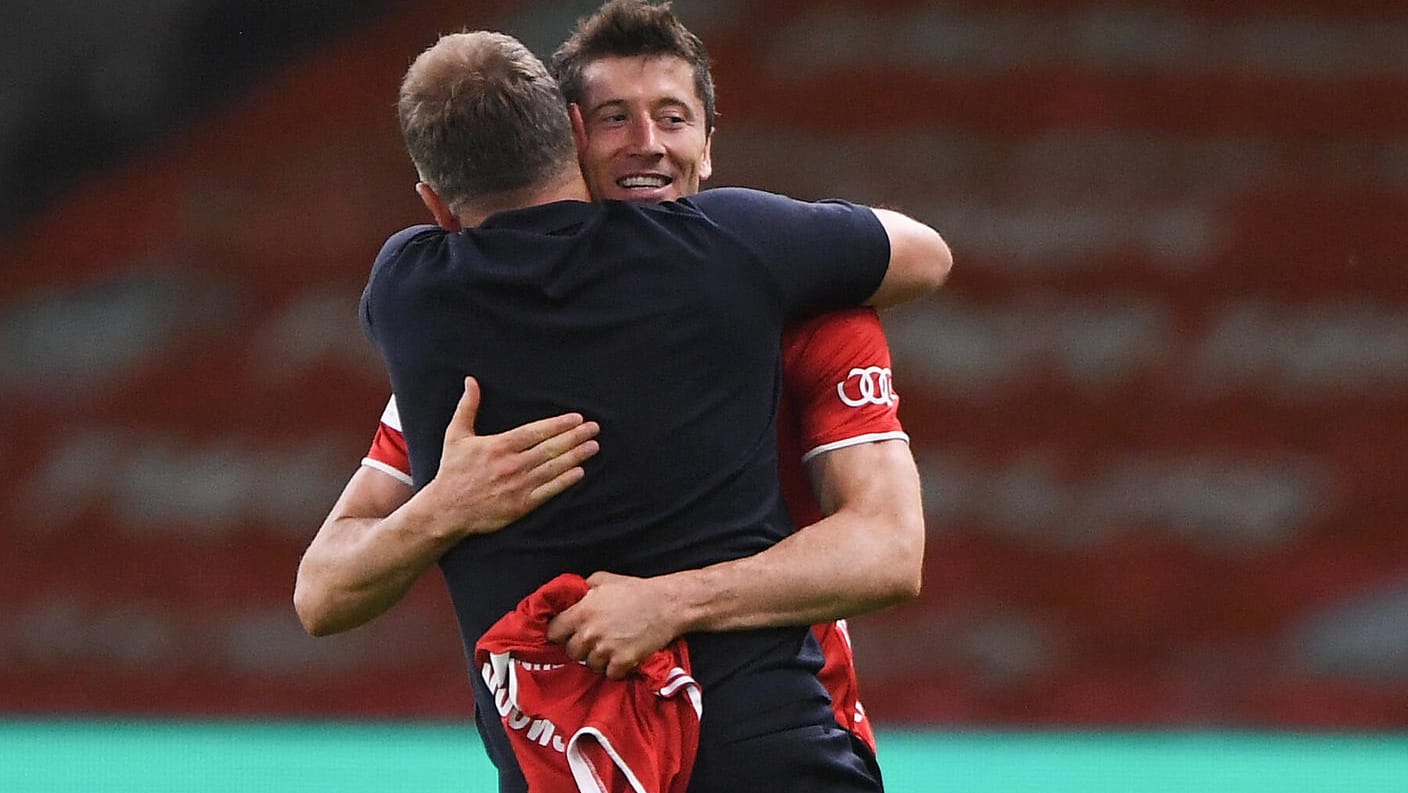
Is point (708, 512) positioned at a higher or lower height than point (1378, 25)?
lower

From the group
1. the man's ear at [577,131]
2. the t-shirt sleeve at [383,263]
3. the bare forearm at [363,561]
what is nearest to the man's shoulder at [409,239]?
the t-shirt sleeve at [383,263]

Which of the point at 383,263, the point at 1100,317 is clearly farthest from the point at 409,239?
the point at 1100,317

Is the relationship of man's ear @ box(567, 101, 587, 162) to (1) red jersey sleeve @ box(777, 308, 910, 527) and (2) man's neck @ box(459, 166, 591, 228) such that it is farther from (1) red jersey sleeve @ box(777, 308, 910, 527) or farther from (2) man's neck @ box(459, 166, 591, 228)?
(1) red jersey sleeve @ box(777, 308, 910, 527)

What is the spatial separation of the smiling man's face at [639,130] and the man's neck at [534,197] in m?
0.46

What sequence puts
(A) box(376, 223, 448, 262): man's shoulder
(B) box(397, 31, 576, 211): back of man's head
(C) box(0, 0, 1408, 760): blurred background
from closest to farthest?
1. (B) box(397, 31, 576, 211): back of man's head
2. (A) box(376, 223, 448, 262): man's shoulder
3. (C) box(0, 0, 1408, 760): blurred background

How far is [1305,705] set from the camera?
6922mm

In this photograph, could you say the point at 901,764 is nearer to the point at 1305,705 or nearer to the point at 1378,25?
the point at 1305,705

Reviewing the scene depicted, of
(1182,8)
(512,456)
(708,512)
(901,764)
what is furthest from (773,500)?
(1182,8)

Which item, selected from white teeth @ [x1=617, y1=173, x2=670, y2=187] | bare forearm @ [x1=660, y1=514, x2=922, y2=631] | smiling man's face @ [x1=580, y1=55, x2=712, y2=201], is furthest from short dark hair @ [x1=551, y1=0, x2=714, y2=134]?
bare forearm @ [x1=660, y1=514, x2=922, y2=631]

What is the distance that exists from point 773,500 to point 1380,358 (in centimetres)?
532

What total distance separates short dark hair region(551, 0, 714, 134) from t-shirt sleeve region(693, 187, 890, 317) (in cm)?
53

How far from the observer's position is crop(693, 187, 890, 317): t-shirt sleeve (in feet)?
7.25

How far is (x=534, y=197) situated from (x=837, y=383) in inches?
16.4

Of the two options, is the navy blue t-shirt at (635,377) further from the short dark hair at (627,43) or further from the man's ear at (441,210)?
the short dark hair at (627,43)
